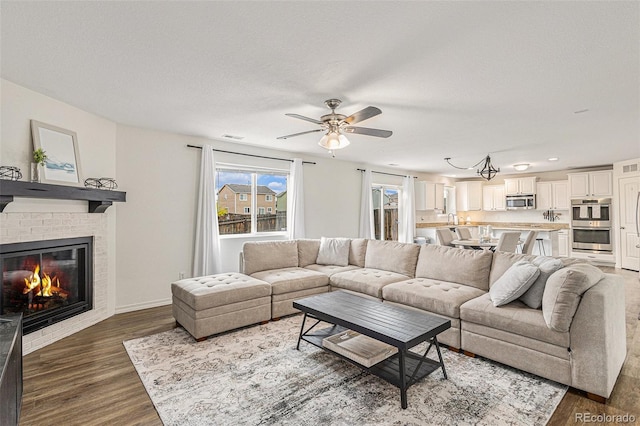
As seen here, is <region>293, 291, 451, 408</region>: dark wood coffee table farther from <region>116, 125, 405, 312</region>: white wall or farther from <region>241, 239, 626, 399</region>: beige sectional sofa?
<region>116, 125, 405, 312</region>: white wall

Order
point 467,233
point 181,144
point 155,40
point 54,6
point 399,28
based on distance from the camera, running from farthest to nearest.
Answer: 1. point 467,233
2. point 181,144
3. point 155,40
4. point 399,28
5. point 54,6

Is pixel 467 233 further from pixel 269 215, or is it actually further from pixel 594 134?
pixel 269 215

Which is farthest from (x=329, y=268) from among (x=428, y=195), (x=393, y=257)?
(x=428, y=195)

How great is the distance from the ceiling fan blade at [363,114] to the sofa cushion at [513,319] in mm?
1958

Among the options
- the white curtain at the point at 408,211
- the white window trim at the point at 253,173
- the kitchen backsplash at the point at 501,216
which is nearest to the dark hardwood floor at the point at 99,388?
the white window trim at the point at 253,173

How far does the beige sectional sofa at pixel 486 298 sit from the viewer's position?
2.17m

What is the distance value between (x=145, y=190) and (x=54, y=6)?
2.79 metres

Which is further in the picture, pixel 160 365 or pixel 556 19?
pixel 160 365

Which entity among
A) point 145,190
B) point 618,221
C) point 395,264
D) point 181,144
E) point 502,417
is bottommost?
point 502,417

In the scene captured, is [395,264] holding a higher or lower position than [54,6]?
lower

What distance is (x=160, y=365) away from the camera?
2.65 metres

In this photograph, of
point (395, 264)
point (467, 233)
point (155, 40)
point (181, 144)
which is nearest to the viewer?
point (155, 40)

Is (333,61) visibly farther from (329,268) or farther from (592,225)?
(592,225)

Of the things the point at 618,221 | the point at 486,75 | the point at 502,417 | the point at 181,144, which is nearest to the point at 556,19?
the point at 486,75
